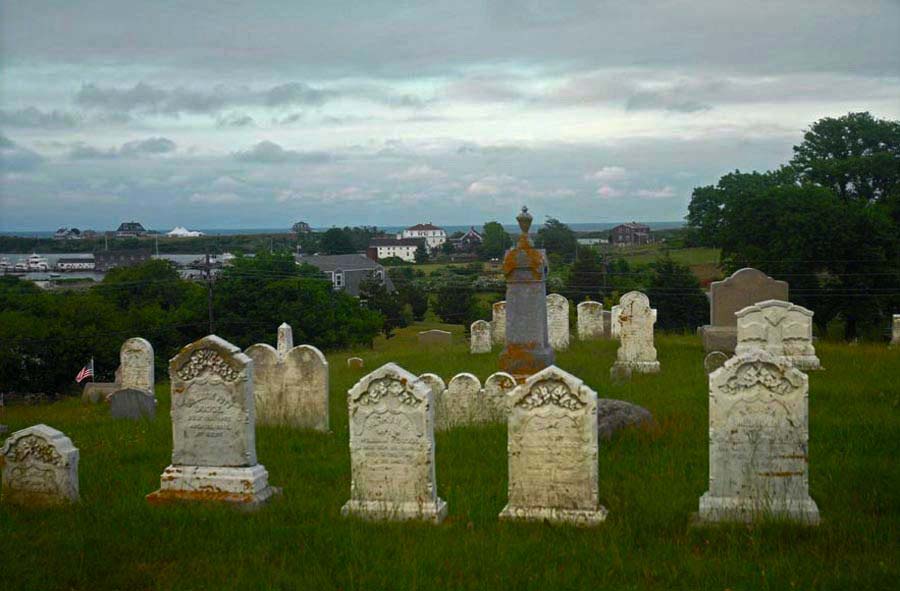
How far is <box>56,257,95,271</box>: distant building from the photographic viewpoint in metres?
60.9

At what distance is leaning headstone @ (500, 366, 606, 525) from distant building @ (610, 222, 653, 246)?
8210 centimetres

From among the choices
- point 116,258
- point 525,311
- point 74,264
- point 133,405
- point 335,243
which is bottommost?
point 133,405

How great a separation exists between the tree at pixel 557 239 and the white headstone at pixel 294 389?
5253cm

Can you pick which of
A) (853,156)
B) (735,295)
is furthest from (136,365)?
(853,156)

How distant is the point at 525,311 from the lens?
16875mm

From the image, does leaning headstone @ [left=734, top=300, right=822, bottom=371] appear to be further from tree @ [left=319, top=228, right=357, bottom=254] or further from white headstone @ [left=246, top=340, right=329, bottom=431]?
tree @ [left=319, top=228, right=357, bottom=254]

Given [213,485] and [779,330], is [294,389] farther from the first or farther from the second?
[779,330]

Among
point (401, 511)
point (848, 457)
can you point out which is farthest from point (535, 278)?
point (401, 511)

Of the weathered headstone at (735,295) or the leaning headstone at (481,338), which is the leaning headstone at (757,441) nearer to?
the weathered headstone at (735,295)

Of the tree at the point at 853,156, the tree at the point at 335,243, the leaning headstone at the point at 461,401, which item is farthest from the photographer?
the tree at the point at 335,243

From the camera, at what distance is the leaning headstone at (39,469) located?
8.48 meters

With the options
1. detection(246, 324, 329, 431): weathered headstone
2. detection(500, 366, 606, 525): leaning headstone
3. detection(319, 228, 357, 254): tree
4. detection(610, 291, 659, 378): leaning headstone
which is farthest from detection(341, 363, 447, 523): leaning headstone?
detection(319, 228, 357, 254): tree

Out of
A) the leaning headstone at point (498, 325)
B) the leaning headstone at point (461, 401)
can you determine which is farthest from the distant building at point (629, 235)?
the leaning headstone at point (461, 401)

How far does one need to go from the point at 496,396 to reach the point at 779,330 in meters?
6.39
